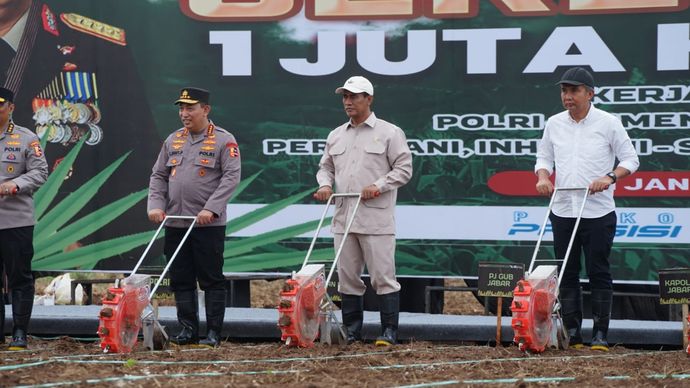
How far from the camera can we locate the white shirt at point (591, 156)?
6.87 meters

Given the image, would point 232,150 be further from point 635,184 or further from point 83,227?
point 635,184

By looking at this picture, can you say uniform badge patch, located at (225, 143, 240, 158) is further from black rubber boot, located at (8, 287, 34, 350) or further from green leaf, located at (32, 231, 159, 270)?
green leaf, located at (32, 231, 159, 270)

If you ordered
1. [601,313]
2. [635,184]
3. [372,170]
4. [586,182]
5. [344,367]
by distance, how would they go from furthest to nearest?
[635,184] → [372,170] → [601,313] → [586,182] → [344,367]

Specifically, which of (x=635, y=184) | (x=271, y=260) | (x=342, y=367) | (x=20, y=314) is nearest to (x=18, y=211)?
(x=20, y=314)

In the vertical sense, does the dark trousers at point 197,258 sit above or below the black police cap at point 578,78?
below

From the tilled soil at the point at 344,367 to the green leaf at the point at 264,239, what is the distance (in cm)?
177

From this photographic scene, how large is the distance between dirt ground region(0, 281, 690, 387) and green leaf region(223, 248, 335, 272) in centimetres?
159

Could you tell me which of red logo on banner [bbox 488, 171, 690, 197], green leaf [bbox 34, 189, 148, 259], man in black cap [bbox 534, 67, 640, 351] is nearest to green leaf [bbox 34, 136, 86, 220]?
green leaf [bbox 34, 189, 148, 259]

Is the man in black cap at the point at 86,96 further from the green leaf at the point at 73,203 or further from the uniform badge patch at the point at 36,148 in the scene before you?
the uniform badge patch at the point at 36,148

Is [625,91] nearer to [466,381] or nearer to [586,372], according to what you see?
[586,372]

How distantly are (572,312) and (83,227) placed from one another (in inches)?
153

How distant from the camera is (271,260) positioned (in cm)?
863

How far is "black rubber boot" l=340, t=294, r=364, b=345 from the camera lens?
7.29 meters

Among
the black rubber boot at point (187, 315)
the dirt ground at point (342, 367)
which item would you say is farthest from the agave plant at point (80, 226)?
the dirt ground at point (342, 367)
